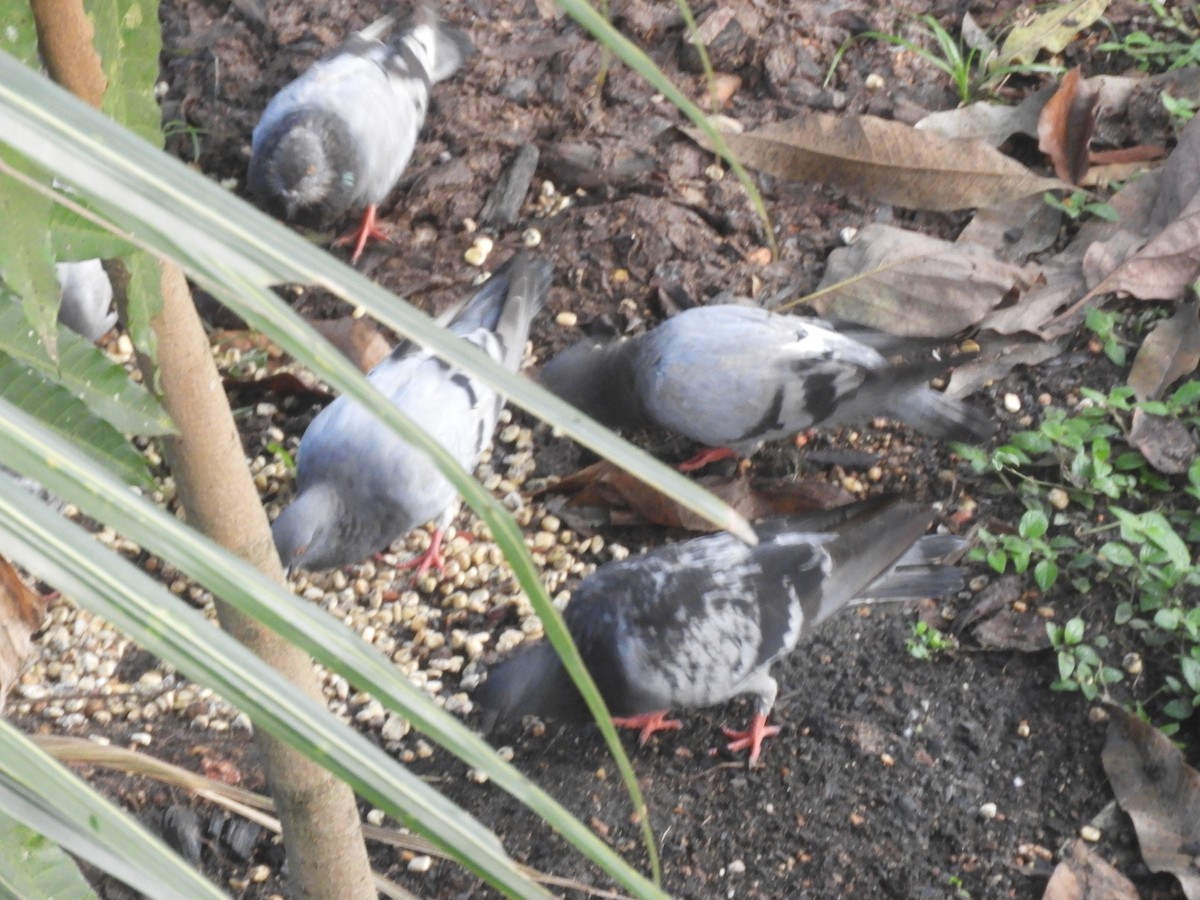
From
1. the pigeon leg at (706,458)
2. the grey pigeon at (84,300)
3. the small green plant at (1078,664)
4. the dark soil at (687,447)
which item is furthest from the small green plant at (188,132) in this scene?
the small green plant at (1078,664)

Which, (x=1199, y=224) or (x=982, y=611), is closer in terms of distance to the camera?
(x=982, y=611)

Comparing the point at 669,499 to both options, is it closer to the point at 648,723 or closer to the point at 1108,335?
the point at 648,723

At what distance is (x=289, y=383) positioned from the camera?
3770mm

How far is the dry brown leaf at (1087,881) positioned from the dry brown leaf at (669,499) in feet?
3.89

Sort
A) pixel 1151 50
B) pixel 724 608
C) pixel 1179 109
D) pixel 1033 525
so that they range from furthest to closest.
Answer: pixel 1151 50 < pixel 1179 109 < pixel 1033 525 < pixel 724 608

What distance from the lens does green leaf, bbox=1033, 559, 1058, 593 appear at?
3.12 meters

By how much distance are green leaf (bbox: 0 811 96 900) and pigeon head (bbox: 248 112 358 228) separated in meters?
3.44

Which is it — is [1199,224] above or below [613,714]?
above

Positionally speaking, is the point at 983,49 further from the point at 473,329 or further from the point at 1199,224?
the point at 473,329

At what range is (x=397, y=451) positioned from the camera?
3531 millimetres

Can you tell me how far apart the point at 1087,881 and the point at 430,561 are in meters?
1.88

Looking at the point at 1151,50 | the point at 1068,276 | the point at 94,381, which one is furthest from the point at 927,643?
the point at 1151,50

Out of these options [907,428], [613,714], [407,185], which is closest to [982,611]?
[907,428]

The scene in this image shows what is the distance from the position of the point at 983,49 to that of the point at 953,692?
256cm
